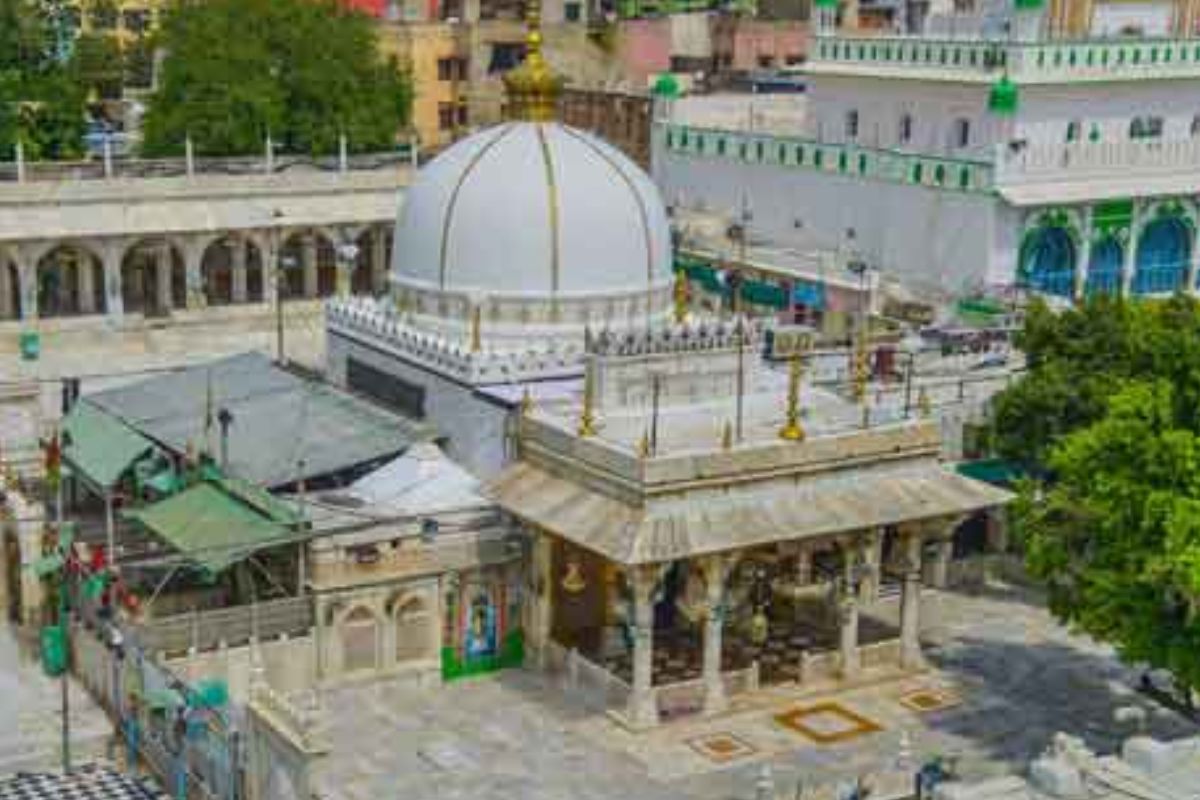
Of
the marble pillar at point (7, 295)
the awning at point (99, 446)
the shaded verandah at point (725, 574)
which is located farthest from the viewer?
the marble pillar at point (7, 295)

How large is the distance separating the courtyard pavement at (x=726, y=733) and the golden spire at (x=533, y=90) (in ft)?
37.9

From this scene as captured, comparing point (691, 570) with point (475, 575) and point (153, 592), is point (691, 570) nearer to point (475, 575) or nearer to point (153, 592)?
point (475, 575)

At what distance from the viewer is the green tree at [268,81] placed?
2308 inches

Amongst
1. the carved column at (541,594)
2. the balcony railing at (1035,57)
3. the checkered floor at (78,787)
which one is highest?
the balcony railing at (1035,57)

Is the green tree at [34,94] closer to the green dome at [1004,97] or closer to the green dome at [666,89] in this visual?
the green dome at [666,89]

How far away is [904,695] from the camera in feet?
96.3

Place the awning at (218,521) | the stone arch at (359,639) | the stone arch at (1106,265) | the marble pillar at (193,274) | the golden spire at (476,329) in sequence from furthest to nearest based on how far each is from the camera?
the marble pillar at (193,274) → the stone arch at (1106,265) → the golden spire at (476,329) → the stone arch at (359,639) → the awning at (218,521)

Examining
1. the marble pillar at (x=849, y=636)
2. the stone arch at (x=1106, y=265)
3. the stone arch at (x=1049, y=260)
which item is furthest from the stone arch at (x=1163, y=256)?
the marble pillar at (x=849, y=636)

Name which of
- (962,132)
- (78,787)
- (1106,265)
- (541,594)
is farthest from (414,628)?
(1106,265)

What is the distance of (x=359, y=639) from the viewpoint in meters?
29.0

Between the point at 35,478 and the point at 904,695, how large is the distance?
Answer: 1743 centimetres

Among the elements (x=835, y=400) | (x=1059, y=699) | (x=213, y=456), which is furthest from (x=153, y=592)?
(x=1059, y=699)

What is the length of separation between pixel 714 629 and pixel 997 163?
67.2 ft

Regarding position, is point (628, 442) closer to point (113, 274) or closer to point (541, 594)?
point (541, 594)
